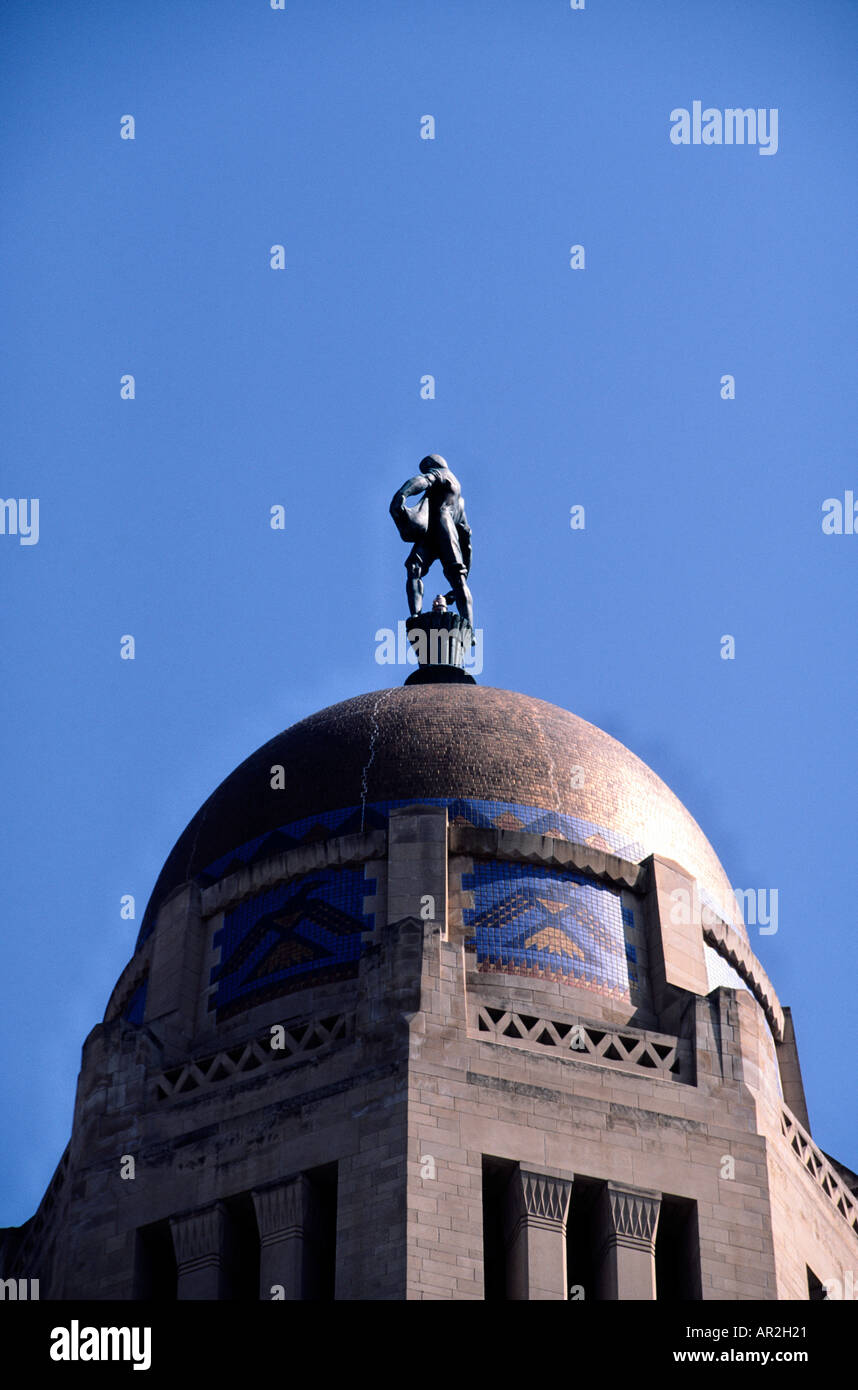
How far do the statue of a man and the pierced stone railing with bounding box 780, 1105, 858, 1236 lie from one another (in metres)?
10.0

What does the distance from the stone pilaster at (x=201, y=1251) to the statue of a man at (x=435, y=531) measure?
466 inches

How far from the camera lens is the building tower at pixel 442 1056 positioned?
2912 cm

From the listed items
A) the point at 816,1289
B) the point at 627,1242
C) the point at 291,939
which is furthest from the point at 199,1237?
the point at 816,1289

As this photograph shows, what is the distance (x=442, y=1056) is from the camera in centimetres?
2989

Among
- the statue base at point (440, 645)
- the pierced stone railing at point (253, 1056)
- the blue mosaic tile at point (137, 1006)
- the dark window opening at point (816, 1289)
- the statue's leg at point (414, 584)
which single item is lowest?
the dark window opening at point (816, 1289)

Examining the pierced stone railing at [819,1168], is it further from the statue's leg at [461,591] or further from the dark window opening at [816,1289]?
the statue's leg at [461,591]

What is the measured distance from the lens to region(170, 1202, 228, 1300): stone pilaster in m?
29.4

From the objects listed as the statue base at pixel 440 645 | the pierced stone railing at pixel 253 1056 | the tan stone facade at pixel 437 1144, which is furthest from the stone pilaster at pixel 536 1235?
the statue base at pixel 440 645

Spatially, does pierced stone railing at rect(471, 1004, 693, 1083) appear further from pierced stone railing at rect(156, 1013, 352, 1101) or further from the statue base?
the statue base

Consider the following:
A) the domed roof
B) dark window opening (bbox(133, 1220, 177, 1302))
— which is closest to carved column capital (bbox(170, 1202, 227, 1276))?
dark window opening (bbox(133, 1220, 177, 1302))
